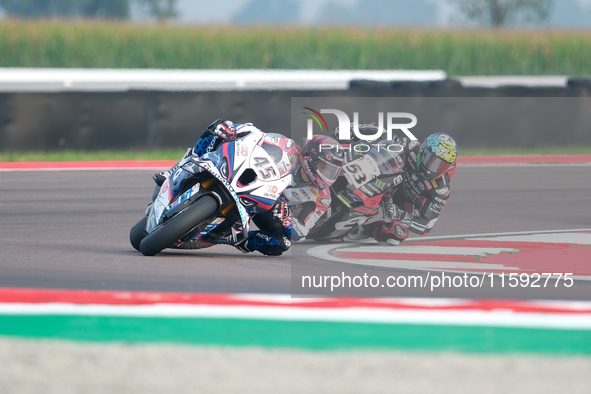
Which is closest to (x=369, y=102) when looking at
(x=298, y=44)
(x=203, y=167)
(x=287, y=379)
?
(x=203, y=167)

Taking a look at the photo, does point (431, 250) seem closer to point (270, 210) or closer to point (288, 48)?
point (270, 210)

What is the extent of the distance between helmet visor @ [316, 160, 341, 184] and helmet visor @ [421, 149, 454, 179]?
0.78 meters

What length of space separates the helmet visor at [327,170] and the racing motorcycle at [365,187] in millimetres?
188

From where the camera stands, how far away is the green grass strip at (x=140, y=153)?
13.8 meters

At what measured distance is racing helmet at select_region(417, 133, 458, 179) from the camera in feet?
23.9

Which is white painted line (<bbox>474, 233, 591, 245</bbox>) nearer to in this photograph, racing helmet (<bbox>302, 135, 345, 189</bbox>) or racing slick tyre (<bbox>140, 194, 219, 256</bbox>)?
racing helmet (<bbox>302, 135, 345, 189</bbox>)

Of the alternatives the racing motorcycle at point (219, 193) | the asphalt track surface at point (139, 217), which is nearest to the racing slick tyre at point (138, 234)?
the asphalt track surface at point (139, 217)

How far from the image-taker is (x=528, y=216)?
31.9 ft

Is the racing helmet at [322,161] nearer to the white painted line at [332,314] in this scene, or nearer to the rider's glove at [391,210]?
the rider's glove at [391,210]

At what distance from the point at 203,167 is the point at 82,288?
1308mm

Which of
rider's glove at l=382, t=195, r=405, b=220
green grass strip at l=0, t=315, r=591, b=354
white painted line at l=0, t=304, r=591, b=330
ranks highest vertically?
white painted line at l=0, t=304, r=591, b=330

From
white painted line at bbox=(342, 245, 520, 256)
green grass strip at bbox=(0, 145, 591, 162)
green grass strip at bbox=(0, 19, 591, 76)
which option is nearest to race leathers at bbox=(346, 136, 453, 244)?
white painted line at bbox=(342, 245, 520, 256)

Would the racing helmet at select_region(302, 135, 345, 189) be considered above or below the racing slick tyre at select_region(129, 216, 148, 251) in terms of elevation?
above

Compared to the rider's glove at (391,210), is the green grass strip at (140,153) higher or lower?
lower
